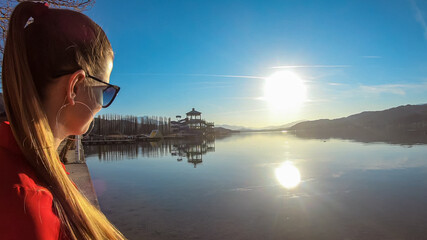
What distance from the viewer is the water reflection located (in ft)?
32.4

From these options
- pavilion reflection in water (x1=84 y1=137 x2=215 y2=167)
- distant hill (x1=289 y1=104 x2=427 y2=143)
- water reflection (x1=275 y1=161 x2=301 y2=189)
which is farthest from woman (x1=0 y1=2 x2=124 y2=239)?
distant hill (x1=289 y1=104 x2=427 y2=143)

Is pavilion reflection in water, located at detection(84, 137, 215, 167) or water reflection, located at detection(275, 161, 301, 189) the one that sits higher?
pavilion reflection in water, located at detection(84, 137, 215, 167)

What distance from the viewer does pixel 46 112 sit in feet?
2.17

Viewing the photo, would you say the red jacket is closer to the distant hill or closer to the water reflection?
the water reflection

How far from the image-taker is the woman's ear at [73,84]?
67cm

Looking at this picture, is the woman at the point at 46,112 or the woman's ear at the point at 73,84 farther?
the woman's ear at the point at 73,84

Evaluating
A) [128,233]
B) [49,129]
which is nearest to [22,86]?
[49,129]

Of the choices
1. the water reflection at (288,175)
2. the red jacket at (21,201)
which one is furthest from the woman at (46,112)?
the water reflection at (288,175)

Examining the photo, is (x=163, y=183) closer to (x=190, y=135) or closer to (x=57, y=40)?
(x=57, y=40)

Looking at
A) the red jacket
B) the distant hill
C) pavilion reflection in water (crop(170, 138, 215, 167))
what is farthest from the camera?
the distant hill

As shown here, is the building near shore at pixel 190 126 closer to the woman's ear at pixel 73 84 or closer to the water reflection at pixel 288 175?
the water reflection at pixel 288 175

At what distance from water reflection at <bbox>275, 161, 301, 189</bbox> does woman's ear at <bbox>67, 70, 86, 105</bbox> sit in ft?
31.3

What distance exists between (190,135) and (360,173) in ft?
134

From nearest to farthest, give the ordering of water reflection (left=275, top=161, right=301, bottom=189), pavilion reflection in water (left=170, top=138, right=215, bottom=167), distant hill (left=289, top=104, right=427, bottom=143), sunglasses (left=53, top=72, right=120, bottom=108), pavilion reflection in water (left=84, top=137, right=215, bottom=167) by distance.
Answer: sunglasses (left=53, top=72, right=120, bottom=108)
water reflection (left=275, top=161, right=301, bottom=189)
pavilion reflection in water (left=170, top=138, right=215, bottom=167)
pavilion reflection in water (left=84, top=137, right=215, bottom=167)
distant hill (left=289, top=104, right=427, bottom=143)
